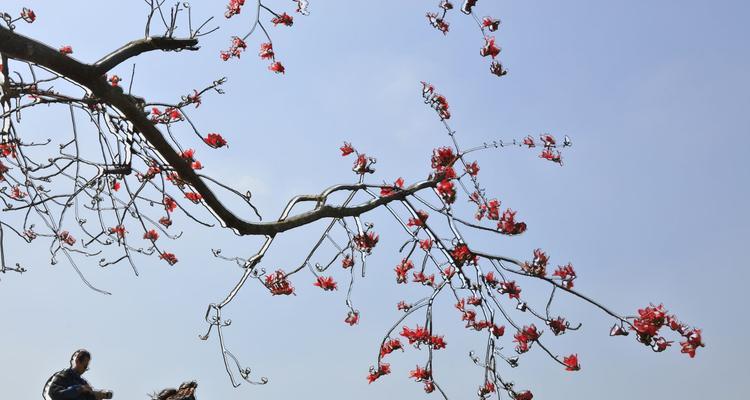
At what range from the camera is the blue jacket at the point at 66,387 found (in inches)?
221

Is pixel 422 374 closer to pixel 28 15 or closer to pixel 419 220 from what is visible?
pixel 419 220

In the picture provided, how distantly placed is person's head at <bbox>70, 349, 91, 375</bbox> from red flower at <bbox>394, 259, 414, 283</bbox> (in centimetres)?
270

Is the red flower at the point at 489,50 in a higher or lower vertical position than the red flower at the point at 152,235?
higher

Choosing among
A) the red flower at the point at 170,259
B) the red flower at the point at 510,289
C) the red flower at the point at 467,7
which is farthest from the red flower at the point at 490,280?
the red flower at the point at 170,259

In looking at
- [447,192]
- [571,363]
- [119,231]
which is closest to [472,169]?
[447,192]

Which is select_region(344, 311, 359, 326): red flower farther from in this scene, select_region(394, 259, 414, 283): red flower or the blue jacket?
the blue jacket

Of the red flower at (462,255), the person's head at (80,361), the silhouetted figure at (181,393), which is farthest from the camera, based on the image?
the person's head at (80,361)

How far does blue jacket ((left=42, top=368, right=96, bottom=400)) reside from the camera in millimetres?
5621

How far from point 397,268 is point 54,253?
2.77 meters

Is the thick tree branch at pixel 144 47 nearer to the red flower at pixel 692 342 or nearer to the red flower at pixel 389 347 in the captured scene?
the red flower at pixel 389 347

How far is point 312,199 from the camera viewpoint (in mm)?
5488

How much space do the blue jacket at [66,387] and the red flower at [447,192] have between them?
3.29m

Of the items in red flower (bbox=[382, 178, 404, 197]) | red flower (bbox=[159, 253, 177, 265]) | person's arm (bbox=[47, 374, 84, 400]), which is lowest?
person's arm (bbox=[47, 374, 84, 400])

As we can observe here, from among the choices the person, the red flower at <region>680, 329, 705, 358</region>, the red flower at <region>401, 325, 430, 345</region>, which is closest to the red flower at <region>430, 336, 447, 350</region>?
the red flower at <region>401, 325, 430, 345</region>
